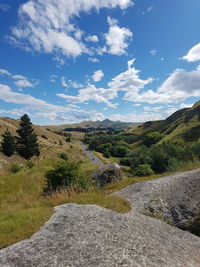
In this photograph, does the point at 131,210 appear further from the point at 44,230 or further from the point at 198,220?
the point at 44,230

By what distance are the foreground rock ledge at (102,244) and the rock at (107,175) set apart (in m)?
13.4

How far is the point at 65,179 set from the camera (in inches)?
642

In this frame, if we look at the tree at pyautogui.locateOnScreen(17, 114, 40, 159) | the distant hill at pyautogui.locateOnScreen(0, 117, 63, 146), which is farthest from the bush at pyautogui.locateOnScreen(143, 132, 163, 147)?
the tree at pyautogui.locateOnScreen(17, 114, 40, 159)

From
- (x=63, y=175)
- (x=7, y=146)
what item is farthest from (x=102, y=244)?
(x=7, y=146)

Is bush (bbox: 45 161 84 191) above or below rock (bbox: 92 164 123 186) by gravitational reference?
above

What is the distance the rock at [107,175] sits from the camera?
20998mm

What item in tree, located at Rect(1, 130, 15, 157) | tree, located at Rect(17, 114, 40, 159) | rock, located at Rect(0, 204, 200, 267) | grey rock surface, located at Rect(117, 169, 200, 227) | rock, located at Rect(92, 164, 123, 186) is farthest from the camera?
tree, located at Rect(17, 114, 40, 159)

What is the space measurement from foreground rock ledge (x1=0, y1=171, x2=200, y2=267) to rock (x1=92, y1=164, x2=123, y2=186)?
13367 mm

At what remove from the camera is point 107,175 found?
21.4m

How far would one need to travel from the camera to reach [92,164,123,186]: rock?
2100 cm

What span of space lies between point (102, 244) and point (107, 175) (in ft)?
52.3

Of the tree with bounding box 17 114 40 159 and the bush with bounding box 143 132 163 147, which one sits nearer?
the tree with bounding box 17 114 40 159

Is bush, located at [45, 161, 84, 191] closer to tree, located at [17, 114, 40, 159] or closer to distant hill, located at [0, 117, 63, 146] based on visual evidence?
tree, located at [17, 114, 40, 159]

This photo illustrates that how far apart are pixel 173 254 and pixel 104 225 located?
232cm
